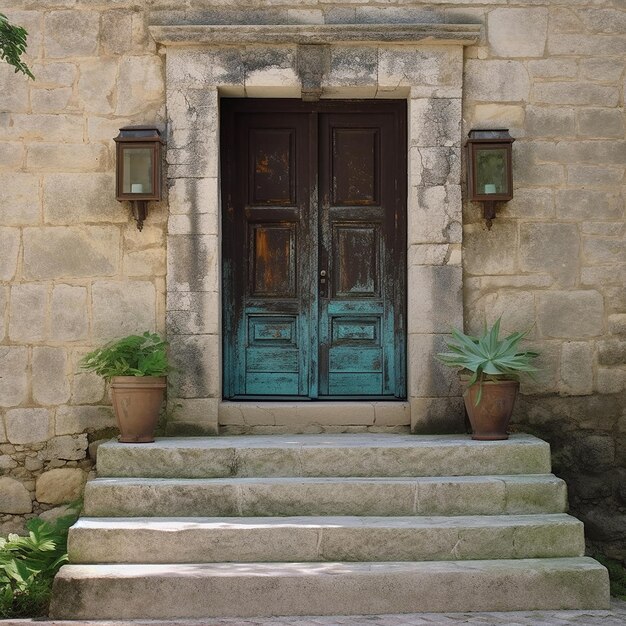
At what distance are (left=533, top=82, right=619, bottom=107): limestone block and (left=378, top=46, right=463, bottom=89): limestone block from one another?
1.82 feet

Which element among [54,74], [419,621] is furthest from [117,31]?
[419,621]

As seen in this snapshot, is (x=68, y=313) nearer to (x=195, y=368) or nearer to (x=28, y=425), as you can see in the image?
(x=28, y=425)

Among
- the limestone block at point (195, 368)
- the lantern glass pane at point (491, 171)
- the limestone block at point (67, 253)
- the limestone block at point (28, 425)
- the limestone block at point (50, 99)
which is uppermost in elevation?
the limestone block at point (50, 99)

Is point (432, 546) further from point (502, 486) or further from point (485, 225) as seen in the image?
point (485, 225)

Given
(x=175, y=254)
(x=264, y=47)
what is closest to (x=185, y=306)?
(x=175, y=254)

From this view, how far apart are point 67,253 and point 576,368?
338 cm

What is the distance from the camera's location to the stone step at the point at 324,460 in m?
5.36

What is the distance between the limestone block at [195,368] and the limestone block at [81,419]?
491 millimetres

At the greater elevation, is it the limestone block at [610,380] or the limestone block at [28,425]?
the limestone block at [610,380]

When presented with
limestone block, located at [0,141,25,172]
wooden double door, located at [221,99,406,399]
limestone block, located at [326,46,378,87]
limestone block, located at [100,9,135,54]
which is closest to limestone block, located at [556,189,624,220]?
wooden double door, located at [221,99,406,399]

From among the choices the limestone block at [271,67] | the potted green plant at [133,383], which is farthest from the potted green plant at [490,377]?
the limestone block at [271,67]

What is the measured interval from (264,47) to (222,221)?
119 cm

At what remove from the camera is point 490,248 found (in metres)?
6.16

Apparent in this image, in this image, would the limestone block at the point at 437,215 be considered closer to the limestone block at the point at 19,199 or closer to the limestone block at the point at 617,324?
the limestone block at the point at 617,324
